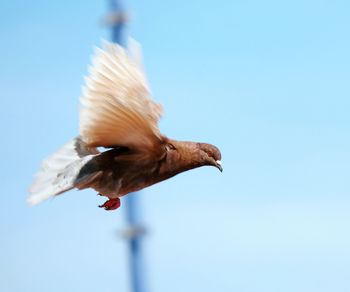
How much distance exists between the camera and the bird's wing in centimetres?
542

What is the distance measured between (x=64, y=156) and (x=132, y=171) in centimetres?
74

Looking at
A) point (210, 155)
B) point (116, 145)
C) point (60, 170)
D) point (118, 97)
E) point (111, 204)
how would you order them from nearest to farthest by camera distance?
point (118, 97) < point (116, 145) < point (60, 170) < point (111, 204) < point (210, 155)

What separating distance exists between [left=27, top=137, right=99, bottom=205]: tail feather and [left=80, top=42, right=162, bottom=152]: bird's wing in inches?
19.2

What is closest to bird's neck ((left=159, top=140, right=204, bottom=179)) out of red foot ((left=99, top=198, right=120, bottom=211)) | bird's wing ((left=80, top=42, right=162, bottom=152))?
bird's wing ((left=80, top=42, right=162, bottom=152))

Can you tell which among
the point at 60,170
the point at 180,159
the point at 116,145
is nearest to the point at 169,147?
the point at 180,159

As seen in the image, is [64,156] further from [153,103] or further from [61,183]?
[153,103]

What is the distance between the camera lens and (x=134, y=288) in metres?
15.1

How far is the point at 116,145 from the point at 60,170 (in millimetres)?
497

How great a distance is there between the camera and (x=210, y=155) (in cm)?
652

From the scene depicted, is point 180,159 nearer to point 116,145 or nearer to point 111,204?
point 116,145

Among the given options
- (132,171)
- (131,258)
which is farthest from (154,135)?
(131,258)

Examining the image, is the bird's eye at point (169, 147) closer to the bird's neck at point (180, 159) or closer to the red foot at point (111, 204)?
the bird's neck at point (180, 159)

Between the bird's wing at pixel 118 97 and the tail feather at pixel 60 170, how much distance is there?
49 cm

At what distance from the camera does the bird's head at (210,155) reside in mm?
6375
